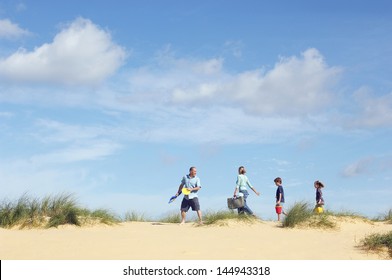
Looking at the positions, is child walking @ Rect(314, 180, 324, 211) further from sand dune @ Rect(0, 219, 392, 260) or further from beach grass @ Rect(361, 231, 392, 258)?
beach grass @ Rect(361, 231, 392, 258)

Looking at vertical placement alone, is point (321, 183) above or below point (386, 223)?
above

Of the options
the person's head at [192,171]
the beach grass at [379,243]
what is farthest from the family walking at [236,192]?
the beach grass at [379,243]

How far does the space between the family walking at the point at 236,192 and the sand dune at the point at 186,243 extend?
120 centimetres

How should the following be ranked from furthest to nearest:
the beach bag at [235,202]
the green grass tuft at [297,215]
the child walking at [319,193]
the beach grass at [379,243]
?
the child walking at [319,193]
the beach bag at [235,202]
the green grass tuft at [297,215]
the beach grass at [379,243]

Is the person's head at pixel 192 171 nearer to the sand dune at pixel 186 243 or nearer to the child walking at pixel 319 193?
the sand dune at pixel 186 243

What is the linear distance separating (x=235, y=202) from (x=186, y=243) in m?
4.73

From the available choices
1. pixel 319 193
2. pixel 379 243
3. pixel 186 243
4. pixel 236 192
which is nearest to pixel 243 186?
pixel 236 192

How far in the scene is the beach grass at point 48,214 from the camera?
1375 cm

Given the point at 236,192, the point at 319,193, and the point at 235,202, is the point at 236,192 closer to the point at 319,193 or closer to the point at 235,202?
the point at 235,202

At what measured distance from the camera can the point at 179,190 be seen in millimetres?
15742

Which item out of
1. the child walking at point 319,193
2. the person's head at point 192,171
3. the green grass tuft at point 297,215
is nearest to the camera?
the green grass tuft at point 297,215
